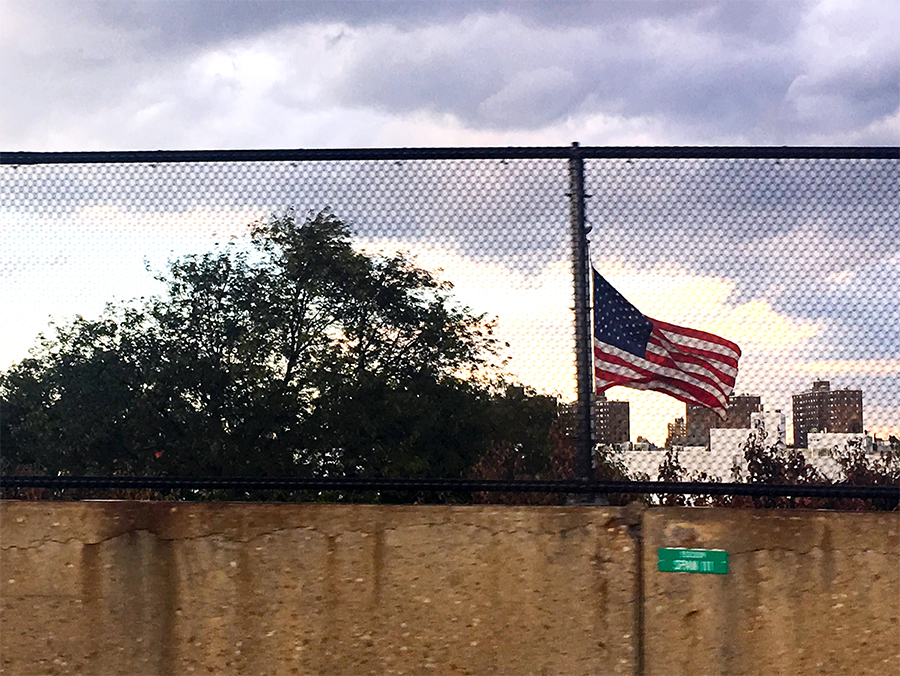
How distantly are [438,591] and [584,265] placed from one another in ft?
5.59

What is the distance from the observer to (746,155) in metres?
4.88

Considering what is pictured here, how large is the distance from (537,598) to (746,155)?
2.37m

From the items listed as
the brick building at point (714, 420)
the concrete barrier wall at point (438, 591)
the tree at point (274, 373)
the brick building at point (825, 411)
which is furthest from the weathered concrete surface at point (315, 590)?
the brick building at point (825, 411)

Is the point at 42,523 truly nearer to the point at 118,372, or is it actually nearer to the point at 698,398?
the point at 118,372

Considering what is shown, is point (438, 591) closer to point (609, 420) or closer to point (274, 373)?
point (609, 420)

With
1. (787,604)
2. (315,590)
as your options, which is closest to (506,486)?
(315,590)

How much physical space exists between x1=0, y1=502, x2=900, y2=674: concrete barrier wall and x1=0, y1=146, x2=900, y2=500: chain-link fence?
29cm

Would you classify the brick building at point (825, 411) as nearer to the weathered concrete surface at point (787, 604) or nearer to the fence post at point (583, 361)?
the weathered concrete surface at point (787, 604)

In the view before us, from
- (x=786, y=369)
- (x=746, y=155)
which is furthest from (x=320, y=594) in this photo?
(x=746, y=155)

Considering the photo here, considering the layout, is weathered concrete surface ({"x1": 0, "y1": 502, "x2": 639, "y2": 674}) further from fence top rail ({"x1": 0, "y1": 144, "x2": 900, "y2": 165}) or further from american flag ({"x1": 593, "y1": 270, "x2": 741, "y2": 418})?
fence top rail ({"x1": 0, "y1": 144, "x2": 900, "y2": 165})

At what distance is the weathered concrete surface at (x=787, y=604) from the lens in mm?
4516

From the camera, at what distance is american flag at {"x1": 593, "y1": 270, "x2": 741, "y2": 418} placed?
4.71m

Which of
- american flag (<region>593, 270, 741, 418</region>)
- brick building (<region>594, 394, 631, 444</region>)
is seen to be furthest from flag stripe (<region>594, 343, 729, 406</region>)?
brick building (<region>594, 394, 631, 444</region>)

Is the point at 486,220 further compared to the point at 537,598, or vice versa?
the point at 486,220
